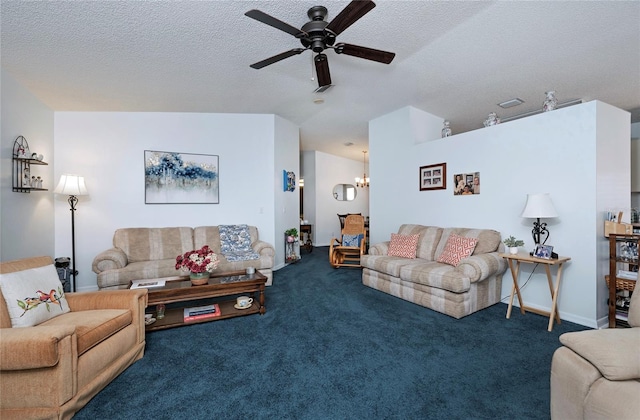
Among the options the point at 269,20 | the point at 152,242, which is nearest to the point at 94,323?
the point at 269,20

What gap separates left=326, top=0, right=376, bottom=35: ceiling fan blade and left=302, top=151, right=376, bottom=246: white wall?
5818 millimetres

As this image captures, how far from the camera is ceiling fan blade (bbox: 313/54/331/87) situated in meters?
2.48

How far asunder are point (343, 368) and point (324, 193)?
6.31 metres

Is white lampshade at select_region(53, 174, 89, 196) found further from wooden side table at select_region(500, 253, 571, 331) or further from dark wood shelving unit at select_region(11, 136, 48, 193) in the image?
wooden side table at select_region(500, 253, 571, 331)

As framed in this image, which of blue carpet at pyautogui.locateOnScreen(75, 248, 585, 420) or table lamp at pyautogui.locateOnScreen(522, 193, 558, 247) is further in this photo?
table lamp at pyautogui.locateOnScreen(522, 193, 558, 247)

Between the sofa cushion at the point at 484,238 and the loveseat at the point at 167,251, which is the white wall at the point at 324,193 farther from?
the sofa cushion at the point at 484,238

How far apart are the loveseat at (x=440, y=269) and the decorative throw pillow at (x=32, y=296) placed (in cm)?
314

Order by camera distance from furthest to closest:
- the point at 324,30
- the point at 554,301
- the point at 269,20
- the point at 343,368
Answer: the point at 554,301, the point at 324,30, the point at 343,368, the point at 269,20

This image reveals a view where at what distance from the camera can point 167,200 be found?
460 cm

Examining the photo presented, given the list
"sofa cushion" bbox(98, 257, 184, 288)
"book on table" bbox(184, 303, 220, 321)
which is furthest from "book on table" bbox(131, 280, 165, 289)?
"sofa cushion" bbox(98, 257, 184, 288)

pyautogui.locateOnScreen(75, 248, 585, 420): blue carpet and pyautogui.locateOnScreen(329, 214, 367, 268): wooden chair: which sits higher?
pyautogui.locateOnScreen(329, 214, 367, 268): wooden chair

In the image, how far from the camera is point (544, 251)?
2791mm

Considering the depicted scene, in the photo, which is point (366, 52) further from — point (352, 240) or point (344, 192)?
point (344, 192)

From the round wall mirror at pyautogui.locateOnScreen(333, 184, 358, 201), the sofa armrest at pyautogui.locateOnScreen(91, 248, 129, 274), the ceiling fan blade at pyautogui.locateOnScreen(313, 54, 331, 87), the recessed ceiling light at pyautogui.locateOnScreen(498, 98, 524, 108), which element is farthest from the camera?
the round wall mirror at pyautogui.locateOnScreen(333, 184, 358, 201)
